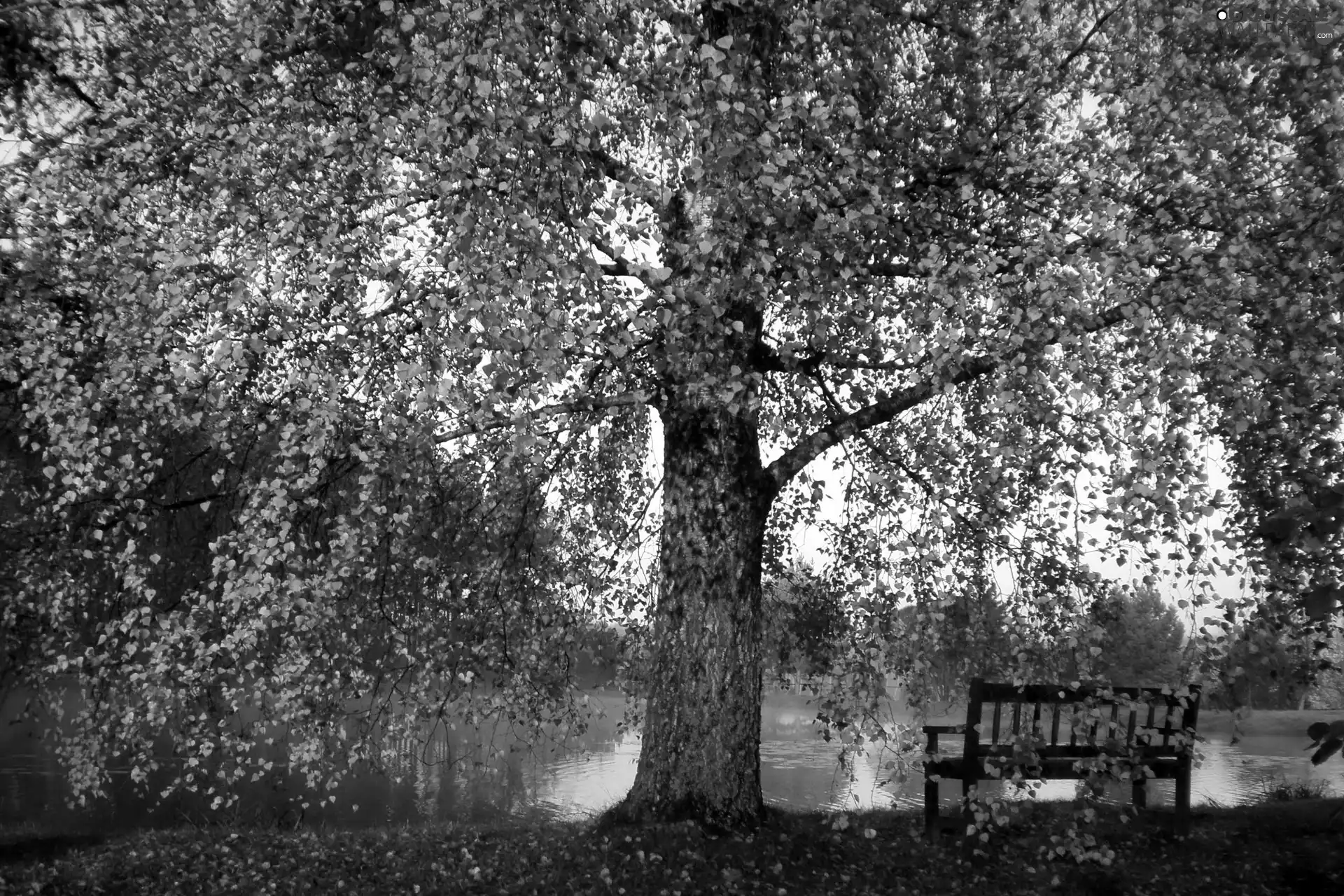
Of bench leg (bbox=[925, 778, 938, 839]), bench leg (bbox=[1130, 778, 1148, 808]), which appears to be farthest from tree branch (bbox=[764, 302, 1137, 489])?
bench leg (bbox=[1130, 778, 1148, 808])

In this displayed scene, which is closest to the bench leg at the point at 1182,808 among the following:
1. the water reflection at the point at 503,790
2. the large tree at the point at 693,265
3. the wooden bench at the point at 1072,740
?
the wooden bench at the point at 1072,740

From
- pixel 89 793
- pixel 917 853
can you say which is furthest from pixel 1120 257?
pixel 89 793

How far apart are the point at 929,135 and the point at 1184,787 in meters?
8.43

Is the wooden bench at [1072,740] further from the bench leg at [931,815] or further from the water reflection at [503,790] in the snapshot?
the water reflection at [503,790]

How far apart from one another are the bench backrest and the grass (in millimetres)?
961

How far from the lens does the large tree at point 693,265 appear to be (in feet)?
Result: 23.9

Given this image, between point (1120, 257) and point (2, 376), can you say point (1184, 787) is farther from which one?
point (2, 376)

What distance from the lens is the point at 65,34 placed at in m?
10.4

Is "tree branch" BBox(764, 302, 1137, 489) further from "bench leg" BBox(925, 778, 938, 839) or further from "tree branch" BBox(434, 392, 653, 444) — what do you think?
"bench leg" BBox(925, 778, 938, 839)

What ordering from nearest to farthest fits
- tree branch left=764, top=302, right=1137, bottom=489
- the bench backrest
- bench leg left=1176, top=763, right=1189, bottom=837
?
the bench backrest → tree branch left=764, top=302, right=1137, bottom=489 → bench leg left=1176, top=763, right=1189, bottom=837

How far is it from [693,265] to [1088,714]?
508cm

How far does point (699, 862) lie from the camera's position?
28.8 feet

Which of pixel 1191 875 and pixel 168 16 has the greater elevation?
pixel 168 16

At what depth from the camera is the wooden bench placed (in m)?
8.34
